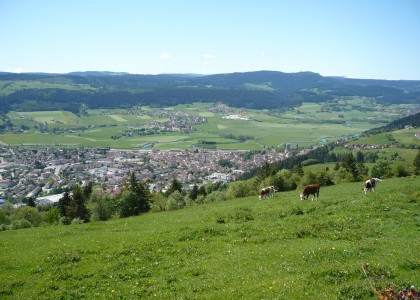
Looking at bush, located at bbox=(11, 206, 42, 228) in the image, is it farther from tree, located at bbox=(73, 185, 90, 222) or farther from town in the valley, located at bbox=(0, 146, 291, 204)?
town in the valley, located at bbox=(0, 146, 291, 204)

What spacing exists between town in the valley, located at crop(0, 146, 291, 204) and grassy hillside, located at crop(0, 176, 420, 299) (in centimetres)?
9393

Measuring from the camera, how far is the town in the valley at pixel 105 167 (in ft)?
423

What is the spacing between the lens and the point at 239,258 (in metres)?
16.8

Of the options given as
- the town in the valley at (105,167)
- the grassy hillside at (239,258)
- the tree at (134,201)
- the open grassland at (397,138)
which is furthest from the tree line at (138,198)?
the open grassland at (397,138)

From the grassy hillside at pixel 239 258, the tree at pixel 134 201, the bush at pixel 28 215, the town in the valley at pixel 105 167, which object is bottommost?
the town in the valley at pixel 105 167

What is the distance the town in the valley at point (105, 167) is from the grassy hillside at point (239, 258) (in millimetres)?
93927

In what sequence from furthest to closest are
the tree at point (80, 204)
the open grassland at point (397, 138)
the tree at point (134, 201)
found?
the open grassland at point (397, 138) → the tree at point (80, 204) → the tree at point (134, 201)

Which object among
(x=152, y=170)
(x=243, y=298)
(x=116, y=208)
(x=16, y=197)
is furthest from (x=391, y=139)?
(x=243, y=298)

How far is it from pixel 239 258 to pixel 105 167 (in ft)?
512

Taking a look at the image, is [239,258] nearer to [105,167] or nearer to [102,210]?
[102,210]

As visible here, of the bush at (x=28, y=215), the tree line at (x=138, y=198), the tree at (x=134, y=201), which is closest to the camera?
the tree at (x=134, y=201)

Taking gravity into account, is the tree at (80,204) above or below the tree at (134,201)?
below

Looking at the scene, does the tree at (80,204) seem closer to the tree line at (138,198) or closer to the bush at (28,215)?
the tree line at (138,198)

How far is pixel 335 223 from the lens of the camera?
21062 mm
